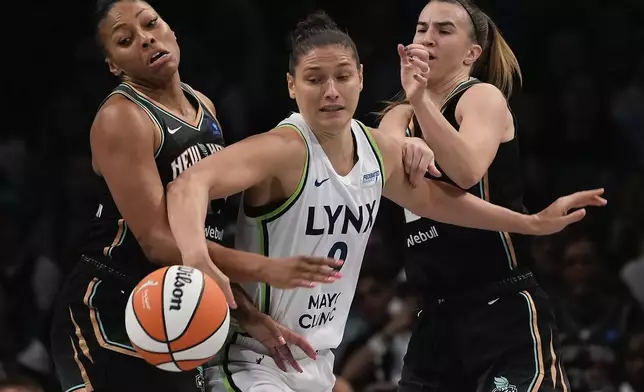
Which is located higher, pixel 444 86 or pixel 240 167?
pixel 444 86

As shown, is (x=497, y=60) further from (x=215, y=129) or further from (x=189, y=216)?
(x=189, y=216)

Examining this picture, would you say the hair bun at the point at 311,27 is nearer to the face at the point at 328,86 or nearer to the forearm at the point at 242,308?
the face at the point at 328,86

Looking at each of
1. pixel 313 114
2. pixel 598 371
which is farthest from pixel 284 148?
pixel 598 371

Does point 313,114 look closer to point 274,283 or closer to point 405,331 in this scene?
point 274,283

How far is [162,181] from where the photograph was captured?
4004mm

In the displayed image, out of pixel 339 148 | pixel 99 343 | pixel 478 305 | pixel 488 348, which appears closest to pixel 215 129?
pixel 339 148

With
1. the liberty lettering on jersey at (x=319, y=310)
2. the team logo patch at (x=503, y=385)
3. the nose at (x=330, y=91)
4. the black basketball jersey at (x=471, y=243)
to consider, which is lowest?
the team logo patch at (x=503, y=385)

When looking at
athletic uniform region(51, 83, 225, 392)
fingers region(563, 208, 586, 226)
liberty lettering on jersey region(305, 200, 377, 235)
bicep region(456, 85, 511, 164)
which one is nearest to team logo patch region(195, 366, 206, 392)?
athletic uniform region(51, 83, 225, 392)

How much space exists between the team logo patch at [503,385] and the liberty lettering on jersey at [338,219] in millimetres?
870

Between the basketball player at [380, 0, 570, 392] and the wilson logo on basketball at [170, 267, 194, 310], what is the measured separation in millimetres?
1234

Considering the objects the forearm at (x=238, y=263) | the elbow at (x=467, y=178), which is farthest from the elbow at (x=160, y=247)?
the elbow at (x=467, y=178)

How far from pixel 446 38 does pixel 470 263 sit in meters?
0.95

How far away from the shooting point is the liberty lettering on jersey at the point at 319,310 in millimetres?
3877

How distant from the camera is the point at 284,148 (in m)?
3.74
